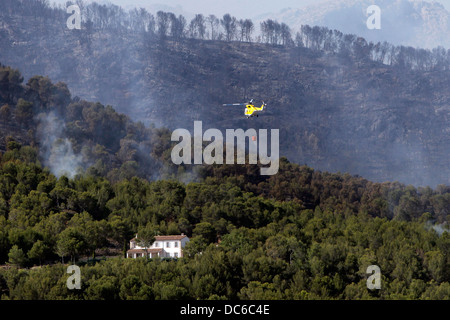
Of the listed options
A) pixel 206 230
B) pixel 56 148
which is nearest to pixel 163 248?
pixel 206 230

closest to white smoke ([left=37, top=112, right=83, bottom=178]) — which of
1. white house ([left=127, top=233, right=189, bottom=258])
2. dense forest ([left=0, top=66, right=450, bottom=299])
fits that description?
dense forest ([left=0, top=66, right=450, bottom=299])

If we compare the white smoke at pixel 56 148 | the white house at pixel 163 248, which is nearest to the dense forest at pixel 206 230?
the white smoke at pixel 56 148

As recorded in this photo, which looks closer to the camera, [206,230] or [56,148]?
[206,230]

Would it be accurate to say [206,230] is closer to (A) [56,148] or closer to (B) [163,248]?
(B) [163,248]

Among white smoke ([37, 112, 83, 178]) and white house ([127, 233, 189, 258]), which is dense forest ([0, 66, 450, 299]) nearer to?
white smoke ([37, 112, 83, 178])

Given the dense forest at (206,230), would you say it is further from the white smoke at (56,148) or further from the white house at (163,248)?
the white house at (163,248)

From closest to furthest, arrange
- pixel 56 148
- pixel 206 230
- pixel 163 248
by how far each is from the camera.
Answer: pixel 163 248
pixel 206 230
pixel 56 148
